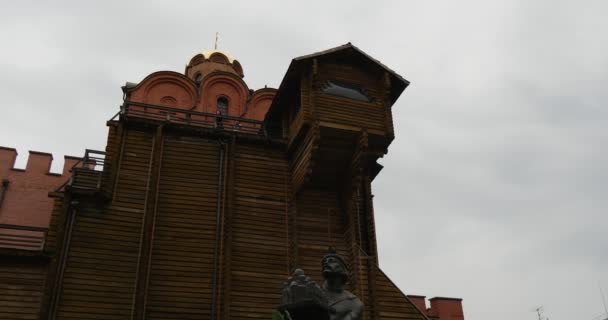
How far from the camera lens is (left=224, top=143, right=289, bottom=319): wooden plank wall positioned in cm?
1512

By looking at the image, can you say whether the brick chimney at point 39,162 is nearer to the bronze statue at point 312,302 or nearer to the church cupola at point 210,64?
the church cupola at point 210,64

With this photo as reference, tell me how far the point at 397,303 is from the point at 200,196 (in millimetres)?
6153

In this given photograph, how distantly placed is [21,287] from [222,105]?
10152 mm

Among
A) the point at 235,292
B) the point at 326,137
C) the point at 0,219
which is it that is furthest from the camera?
the point at 0,219

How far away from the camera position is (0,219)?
19.4m

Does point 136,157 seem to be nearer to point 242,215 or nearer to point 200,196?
point 200,196

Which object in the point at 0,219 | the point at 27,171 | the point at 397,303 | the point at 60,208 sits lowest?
the point at 397,303

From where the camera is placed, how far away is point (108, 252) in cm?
1475

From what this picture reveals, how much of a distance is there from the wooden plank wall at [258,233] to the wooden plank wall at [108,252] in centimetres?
254

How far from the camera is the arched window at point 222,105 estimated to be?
71.0 ft

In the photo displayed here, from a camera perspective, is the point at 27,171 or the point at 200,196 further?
the point at 27,171

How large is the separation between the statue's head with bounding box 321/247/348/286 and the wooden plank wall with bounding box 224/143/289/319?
9.79 m

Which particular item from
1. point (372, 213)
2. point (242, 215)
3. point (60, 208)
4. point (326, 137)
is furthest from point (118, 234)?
point (372, 213)

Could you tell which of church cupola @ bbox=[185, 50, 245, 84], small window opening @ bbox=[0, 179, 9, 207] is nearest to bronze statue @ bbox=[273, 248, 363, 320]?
small window opening @ bbox=[0, 179, 9, 207]
